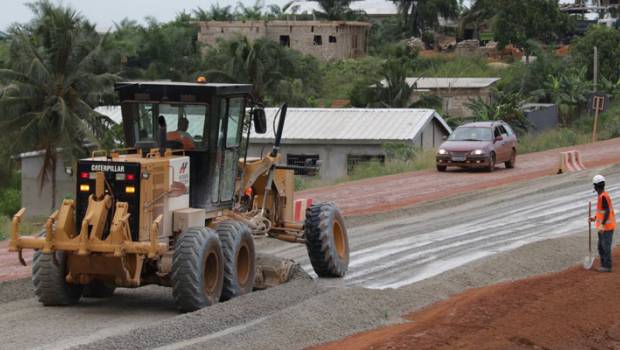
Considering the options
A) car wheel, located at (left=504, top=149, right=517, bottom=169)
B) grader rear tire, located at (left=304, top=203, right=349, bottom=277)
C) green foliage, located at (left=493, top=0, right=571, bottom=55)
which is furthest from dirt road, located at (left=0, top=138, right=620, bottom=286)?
green foliage, located at (left=493, top=0, right=571, bottom=55)

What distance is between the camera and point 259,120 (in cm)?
1591

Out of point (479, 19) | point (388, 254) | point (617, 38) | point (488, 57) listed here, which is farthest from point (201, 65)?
point (388, 254)

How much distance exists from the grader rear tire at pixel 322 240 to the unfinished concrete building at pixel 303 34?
78.2m

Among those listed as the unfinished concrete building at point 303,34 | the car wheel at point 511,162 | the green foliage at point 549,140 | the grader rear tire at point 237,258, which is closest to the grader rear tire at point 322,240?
→ the grader rear tire at point 237,258

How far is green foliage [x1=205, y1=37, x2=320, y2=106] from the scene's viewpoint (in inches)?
2323

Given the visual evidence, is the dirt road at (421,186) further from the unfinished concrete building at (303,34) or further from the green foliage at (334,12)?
the green foliage at (334,12)

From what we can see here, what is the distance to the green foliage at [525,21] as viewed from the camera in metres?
92.0

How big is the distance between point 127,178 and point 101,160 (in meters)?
0.47

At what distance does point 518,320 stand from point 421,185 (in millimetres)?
21816

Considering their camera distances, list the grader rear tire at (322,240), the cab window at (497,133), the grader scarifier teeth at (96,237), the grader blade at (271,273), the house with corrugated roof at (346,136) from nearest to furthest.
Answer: the grader scarifier teeth at (96,237)
the grader blade at (271,273)
the grader rear tire at (322,240)
the cab window at (497,133)
the house with corrugated roof at (346,136)

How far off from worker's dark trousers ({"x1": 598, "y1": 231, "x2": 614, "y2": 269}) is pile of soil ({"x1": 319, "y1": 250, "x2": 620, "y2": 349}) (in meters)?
0.94

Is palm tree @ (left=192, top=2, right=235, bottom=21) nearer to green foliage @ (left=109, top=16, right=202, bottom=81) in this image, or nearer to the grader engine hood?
green foliage @ (left=109, top=16, right=202, bottom=81)

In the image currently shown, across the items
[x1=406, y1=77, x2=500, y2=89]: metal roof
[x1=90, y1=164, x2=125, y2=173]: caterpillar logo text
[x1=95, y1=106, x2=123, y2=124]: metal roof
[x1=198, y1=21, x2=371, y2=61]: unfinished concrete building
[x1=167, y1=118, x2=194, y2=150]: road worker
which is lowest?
[x1=95, y1=106, x2=123, y2=124]: metal roof

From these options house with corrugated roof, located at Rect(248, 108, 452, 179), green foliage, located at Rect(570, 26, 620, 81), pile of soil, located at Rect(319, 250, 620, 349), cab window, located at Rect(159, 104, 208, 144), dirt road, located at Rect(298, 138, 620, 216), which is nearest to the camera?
pile of soil, located at Rect(319, 250, 620, 349)
